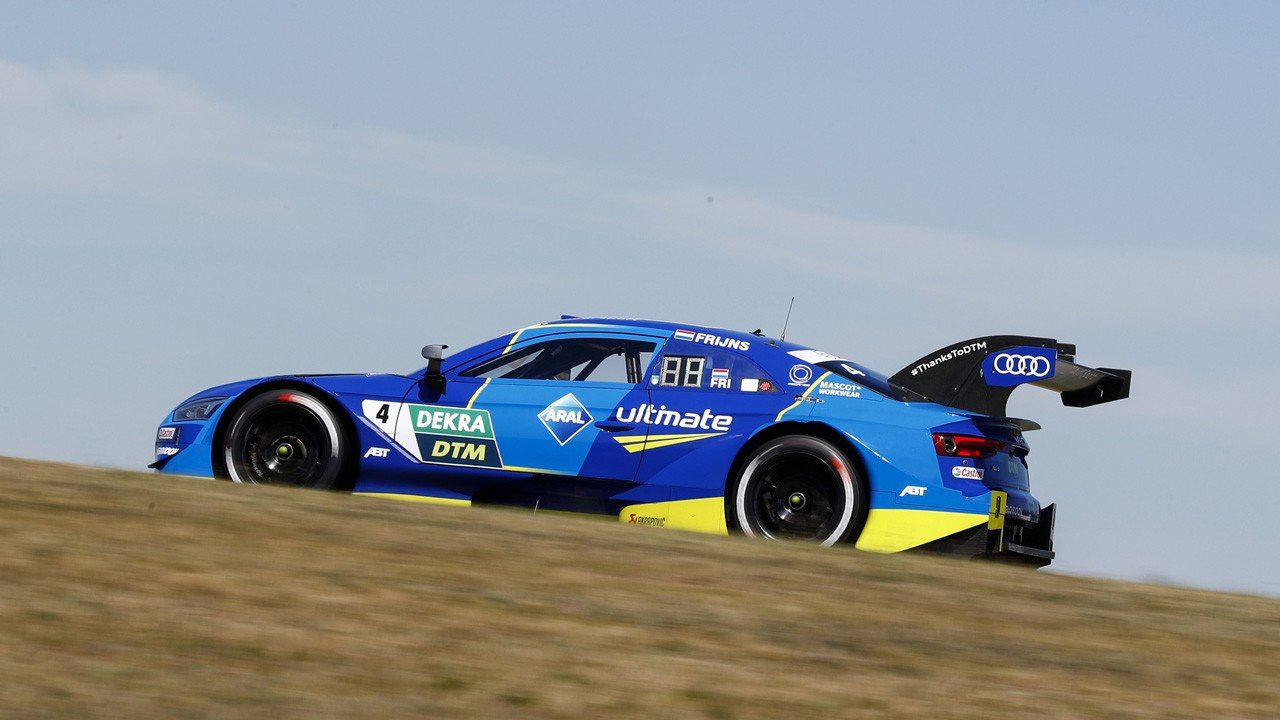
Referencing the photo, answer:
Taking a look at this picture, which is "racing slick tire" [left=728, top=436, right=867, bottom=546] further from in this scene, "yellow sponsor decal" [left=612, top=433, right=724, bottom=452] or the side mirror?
the side mirror

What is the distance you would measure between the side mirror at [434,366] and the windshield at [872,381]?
94.8 inches

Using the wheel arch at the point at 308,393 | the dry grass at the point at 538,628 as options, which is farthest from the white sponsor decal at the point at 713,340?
the dry grass at the point at 538,628

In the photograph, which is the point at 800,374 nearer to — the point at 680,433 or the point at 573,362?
the point at 680,433

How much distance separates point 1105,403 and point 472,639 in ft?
18.6

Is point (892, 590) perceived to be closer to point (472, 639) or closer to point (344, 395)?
point (472, 639)

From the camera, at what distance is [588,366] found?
9469mm

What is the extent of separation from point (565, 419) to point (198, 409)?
2505 millimetres

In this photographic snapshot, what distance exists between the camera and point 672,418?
8.99 meters

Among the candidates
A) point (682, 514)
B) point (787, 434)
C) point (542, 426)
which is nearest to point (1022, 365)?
point (787, 434)

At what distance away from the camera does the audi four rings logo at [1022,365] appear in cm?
867

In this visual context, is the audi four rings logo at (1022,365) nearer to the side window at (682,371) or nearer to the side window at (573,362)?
the side window at (682,371)

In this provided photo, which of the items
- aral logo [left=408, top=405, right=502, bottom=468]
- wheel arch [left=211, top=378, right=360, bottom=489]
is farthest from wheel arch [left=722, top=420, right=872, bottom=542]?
wheel arch [left=211, top=378, right=360, bottom=489]

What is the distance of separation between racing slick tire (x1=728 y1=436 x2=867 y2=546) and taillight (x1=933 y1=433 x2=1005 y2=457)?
0.51 metres

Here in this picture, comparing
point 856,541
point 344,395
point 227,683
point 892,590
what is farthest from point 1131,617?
point 344,395
